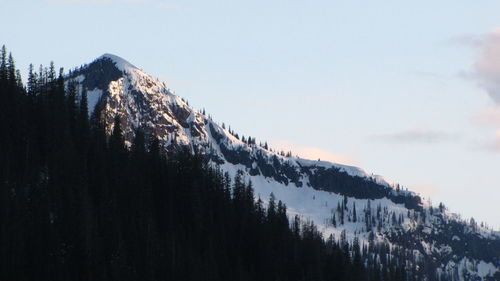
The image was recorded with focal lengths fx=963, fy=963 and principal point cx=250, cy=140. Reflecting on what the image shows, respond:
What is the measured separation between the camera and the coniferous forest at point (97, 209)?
142 meters

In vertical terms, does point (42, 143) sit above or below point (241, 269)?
above

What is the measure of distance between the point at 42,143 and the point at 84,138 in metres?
11.7

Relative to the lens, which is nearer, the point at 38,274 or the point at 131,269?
the point at 38,274

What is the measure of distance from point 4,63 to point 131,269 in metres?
47.6

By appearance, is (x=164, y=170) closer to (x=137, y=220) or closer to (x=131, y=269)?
(x=137, y=220)

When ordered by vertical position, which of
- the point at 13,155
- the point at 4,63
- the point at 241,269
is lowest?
the point at 241,269

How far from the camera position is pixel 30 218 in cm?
14412

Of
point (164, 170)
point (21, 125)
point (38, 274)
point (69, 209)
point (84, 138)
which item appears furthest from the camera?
point (164, 170)

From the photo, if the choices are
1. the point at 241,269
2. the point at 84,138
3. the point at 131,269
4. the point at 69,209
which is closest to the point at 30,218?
the point at 69,209

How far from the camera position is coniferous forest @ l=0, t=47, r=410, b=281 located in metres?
142

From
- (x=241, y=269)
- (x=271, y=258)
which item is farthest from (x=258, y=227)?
(x=241, y=269)

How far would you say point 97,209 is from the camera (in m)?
158

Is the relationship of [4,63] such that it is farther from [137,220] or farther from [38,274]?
[38,274]

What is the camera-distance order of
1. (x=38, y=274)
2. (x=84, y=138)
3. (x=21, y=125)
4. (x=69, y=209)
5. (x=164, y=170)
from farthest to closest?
1. (x=164, y=170)
2. (x=84, y=138)
3. (x=21, y=125)
4. (x=69, y=209)
5. (x=38, y=274)
